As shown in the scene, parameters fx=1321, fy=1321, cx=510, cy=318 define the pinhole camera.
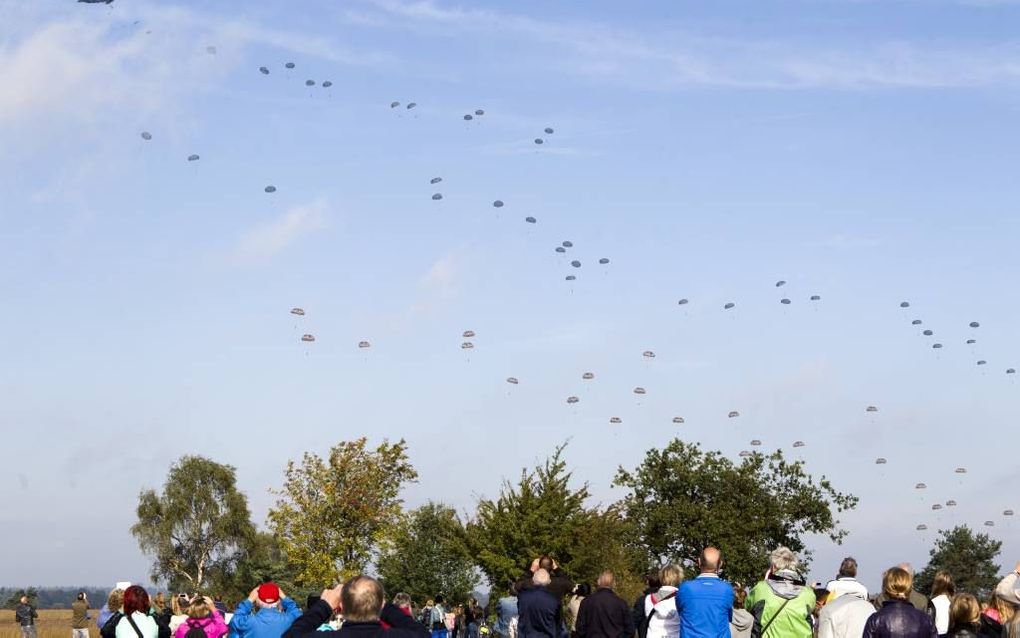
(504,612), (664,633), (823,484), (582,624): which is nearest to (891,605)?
(664,633)

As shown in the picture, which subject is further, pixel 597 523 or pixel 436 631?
pixel 597 523

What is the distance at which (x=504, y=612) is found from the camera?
1956cm

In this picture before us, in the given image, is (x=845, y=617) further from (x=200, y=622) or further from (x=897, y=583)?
(x=200, y=622)

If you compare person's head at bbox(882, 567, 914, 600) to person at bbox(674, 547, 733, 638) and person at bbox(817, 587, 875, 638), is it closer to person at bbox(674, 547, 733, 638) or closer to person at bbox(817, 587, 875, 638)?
person at bbox(817, 587, 875, 638)

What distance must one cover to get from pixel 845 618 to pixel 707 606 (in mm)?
2440

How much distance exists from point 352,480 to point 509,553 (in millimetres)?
9403

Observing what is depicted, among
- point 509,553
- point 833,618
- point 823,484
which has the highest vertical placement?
point 823,484

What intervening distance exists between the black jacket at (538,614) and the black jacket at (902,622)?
679cm

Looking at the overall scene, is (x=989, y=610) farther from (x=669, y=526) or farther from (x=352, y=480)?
(x=669, y=526)

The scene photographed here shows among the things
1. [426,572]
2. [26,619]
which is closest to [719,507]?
[426,572]

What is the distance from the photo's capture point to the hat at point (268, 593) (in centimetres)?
1166

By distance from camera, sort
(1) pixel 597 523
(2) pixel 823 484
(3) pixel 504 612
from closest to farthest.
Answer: (3) pixel 504 612 < (1) pixel 597 523 < (2) pixel 823 484

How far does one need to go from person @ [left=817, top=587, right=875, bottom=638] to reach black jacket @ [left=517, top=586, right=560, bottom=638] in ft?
17.2

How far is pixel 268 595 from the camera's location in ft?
38.3
